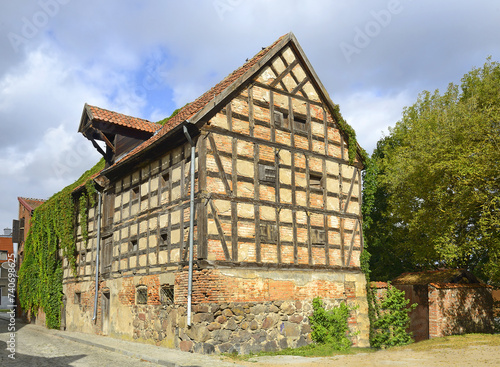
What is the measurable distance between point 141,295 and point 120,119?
8356mm

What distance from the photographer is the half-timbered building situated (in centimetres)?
1477

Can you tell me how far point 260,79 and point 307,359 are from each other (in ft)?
30.8

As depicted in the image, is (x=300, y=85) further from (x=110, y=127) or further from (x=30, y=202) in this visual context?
(x=30, y=202)

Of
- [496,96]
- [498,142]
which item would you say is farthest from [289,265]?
[496,96]

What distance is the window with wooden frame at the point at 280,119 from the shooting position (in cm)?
1742

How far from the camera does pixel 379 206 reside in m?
28.4

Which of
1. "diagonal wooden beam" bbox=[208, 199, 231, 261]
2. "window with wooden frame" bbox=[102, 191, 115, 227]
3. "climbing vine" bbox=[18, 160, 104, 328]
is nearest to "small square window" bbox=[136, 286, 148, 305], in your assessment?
"diagonal wooden beam" bbox=[208, 199, 231, 261]

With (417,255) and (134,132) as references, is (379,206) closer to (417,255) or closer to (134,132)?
(417,255)

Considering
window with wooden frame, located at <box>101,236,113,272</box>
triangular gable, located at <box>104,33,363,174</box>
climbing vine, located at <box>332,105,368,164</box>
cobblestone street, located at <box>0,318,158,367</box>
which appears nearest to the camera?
cobblestone street, located at <box>0,318,158,367</box>

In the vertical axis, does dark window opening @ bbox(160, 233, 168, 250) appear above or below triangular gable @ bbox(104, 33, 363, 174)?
below

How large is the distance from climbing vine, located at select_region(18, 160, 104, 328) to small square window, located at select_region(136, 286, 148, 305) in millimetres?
6810

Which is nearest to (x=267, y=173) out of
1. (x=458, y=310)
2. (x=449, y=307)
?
(x=449, y=307)

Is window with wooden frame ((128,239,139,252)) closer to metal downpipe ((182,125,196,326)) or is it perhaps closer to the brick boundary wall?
metal downpipe ((182,125,196,326))

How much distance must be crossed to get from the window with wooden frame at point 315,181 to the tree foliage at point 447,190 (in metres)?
2.65
